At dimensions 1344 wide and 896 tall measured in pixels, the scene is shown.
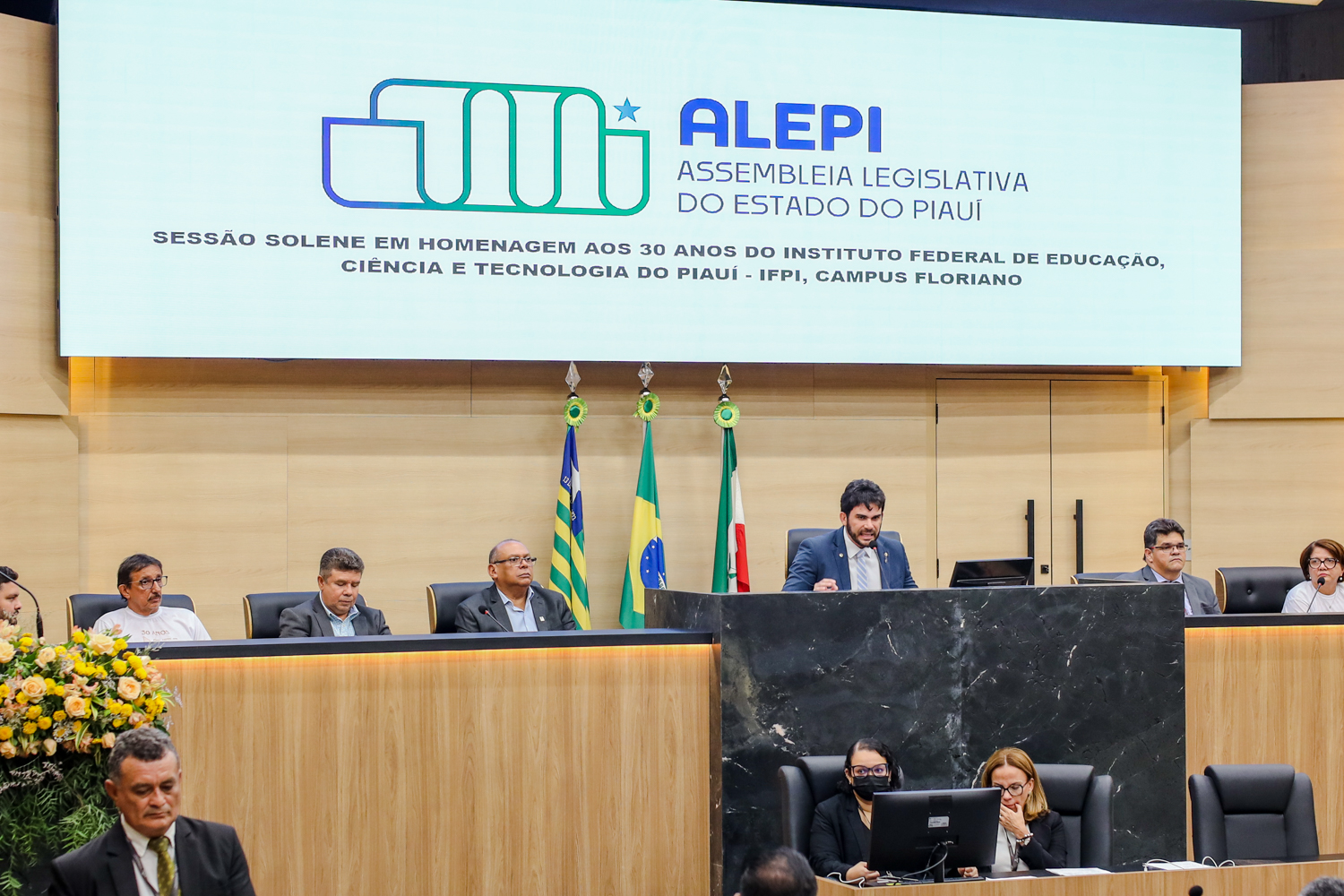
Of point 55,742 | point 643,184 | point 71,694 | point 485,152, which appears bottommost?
point 55,742

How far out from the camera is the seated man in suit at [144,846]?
2816mm

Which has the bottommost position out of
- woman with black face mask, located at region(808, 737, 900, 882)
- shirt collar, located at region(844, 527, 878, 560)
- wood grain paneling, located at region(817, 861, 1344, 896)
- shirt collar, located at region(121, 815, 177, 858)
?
wood grain paneling, located at region(817, 861, 1344, 896)

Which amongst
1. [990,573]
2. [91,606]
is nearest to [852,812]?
[990,573]

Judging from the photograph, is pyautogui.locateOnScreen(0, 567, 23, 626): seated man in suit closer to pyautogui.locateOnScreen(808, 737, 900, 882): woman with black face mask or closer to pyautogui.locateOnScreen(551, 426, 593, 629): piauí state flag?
pyautogui.locateOnScreen(551, 426, 593, 629): piauí state flag

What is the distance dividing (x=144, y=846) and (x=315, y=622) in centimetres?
251

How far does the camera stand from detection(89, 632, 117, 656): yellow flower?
10.8 ft

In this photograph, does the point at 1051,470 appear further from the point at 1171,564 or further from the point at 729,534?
the point at 1171,564

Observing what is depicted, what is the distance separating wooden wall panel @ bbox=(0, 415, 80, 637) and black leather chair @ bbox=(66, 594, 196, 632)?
1097 mm

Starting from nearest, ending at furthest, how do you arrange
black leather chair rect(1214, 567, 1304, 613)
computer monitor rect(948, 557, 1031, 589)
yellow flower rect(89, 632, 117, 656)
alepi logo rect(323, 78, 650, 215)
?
yellow flower rect(89, 632, 117, 656) < computer monitor rect(948, 557, 1031, 589) < black leather chair rect(1214, 567, 1304, 613) < alepi logo rect(323, 78, 650, 215)

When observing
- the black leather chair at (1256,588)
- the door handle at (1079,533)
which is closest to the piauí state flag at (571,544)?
the door handle at (1079,533)

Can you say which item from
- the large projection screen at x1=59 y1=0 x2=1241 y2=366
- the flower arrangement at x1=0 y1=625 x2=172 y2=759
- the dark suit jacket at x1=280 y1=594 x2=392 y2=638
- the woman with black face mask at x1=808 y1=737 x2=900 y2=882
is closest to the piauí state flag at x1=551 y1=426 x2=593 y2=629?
the large projection screen at x1=59 y1=0 x2=1241 y2=366

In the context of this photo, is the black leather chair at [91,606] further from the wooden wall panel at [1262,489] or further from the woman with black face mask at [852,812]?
the wooden wall panel at [1262,489]

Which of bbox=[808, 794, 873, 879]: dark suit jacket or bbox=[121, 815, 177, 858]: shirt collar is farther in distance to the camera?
bbox=[808, 794, 873, 879]: dark suit jacket

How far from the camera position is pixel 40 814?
316 centimetres
